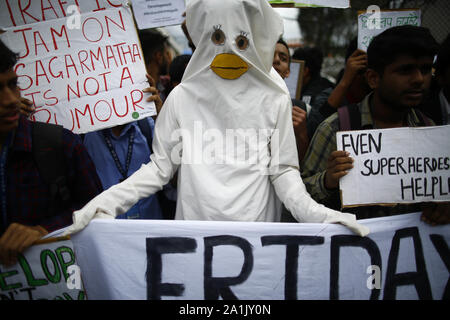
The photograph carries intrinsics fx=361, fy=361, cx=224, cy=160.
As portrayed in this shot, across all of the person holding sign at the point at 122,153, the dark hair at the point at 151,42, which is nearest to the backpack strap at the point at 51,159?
the person holding sign at the point at 122,153

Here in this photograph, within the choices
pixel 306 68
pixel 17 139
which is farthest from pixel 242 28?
pixel 306 68

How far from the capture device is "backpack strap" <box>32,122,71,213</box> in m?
1.92

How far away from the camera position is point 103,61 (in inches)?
105

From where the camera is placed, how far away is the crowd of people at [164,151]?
6.18 feet

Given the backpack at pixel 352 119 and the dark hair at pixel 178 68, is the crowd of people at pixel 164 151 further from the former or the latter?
the dark hair at pixel 178 68

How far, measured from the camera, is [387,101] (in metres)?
2.28

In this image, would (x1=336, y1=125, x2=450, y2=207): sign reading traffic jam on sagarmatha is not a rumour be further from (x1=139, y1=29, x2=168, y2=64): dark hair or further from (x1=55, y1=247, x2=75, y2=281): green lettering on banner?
(x1=139, y1=29, x2=168, y2=64): dark hair

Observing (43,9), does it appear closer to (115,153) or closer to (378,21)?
(115,153)

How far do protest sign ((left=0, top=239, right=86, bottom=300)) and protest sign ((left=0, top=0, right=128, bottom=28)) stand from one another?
1.69 metres

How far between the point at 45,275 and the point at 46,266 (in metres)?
0.05

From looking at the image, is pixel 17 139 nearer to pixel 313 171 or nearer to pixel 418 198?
pixel 313 171

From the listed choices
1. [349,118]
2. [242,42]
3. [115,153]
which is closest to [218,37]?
[242,42]

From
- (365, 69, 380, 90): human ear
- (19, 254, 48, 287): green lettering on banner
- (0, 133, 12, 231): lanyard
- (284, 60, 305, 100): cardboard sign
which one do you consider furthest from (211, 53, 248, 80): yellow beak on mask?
(284, 60, 305, 100): cardboard sign

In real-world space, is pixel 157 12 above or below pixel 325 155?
above
